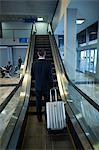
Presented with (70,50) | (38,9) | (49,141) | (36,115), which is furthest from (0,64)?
(49,141)

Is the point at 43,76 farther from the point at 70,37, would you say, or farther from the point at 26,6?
the point at 26,6

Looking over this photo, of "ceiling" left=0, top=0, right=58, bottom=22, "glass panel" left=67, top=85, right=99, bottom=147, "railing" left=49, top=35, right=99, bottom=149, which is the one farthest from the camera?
"ceiling" left=0, top=0, right=58, bottom=22

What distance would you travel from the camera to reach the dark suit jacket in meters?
3.56

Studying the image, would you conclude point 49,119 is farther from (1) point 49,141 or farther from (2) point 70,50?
(2) point 70,50

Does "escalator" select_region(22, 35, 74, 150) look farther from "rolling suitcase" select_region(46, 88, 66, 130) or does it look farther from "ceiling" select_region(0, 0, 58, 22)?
"ceiling" select_region(0, 0, 58, 22)

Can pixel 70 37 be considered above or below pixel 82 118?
above

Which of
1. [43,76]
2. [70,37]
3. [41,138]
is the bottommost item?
[41,138]

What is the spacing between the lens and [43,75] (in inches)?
140

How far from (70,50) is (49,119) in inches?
172

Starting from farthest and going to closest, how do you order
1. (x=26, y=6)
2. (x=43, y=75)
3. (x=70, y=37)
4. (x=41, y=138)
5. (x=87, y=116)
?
(x=26, y=6) < (x=70, y=37) < (x=43, y=75) < (x=87, y=116) < (x=41, y=138)

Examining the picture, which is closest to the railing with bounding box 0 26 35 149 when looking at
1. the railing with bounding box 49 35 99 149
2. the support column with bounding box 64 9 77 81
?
the railing with bounding box 49 35 99 149

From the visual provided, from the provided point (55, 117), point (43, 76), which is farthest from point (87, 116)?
point (43, 76)

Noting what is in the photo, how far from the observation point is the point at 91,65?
41.8ft

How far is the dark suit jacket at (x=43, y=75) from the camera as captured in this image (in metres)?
3.56
